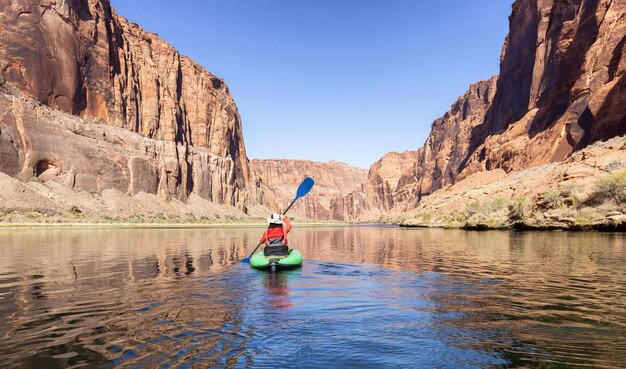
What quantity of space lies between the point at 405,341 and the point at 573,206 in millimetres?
43287

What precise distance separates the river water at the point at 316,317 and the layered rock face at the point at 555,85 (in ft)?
202

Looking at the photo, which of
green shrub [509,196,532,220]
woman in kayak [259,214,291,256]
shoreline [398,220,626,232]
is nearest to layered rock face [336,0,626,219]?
green shrub [509,196,532,220]

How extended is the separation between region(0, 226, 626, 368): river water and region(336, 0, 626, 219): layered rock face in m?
61.5

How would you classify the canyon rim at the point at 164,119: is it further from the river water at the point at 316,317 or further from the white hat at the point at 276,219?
the white hat at the point at 276,219

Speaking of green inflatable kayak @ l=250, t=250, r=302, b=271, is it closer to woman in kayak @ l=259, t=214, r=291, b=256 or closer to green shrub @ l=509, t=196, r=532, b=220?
woman in kayak @ l=259, t=214, r=291, b=256

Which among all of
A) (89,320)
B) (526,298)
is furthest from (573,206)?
(89,320)

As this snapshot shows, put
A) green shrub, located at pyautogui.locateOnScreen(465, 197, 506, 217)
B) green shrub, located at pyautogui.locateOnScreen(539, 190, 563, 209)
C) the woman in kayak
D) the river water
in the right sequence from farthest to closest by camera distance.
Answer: green shrub, located at pyautogui.locateOnScreen(465, 197, 506, 217) → green shrub, located at pyautogui.locateOnScreen(539, 190, 563, 209) → the woman in kayak → the river water

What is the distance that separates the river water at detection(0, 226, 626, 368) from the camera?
22.5ft

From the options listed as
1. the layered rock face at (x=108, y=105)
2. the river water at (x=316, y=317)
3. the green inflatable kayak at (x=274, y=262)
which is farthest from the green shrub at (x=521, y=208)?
the layered rock face at (x=108, y=105)

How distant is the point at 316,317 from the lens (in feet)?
32.1

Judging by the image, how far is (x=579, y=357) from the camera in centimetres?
662

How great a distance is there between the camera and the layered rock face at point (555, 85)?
69.2 metres

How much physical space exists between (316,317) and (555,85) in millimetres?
98782

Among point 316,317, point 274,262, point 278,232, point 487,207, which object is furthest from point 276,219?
point 487,207
